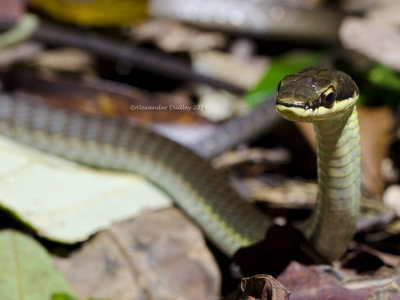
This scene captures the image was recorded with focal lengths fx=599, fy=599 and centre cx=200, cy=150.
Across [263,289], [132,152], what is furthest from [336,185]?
[132,152]

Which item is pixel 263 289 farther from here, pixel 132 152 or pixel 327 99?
pixel 132 152

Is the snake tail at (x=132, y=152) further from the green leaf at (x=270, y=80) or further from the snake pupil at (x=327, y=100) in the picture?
the green leaf at (x=270, y=80)

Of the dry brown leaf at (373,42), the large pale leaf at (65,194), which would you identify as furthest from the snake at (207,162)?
the dry brown leaf at (373,42)

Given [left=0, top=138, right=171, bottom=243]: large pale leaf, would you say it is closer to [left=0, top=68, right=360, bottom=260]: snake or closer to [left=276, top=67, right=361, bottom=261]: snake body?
[left=0, top=68, right=360, bottom=260]: snake

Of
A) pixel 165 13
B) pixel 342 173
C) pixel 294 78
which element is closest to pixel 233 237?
pixel 342 173

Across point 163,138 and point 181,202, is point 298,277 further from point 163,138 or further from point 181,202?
Answer: point 163,138
